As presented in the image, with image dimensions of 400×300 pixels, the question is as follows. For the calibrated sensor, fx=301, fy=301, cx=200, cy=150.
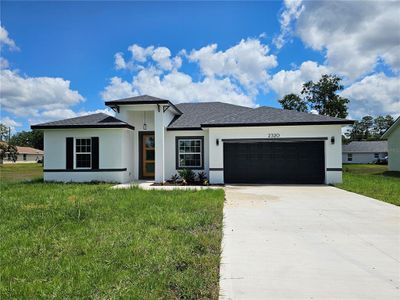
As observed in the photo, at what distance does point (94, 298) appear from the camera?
3.19 metres

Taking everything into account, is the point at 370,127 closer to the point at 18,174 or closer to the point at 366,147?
the point at 366,147

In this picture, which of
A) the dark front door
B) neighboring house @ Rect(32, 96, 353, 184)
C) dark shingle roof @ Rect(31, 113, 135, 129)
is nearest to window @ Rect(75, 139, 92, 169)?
neighboring house @ Rect(32, 96, 353, 184)

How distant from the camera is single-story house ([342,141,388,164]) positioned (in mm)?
58188

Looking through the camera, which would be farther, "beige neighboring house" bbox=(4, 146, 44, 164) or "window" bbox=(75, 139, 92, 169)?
"beige neighboring house" bbox=(4, 146, 44, 164)

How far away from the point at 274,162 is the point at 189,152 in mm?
4591

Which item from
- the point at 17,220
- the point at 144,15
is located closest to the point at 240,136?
the point at 144,15

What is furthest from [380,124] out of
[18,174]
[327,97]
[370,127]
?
[18,174]

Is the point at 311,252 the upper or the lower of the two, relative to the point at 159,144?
lower

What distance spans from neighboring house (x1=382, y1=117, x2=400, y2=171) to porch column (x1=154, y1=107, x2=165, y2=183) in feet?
70.8

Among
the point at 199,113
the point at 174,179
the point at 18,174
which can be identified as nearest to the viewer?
the point at 174,179

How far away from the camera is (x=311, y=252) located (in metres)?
4.84

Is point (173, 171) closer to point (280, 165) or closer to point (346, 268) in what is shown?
point (280, 165)

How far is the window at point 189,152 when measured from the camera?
54.2 feet

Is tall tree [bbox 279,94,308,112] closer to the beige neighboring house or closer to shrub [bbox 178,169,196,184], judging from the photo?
shrub [bbox 178,169,196,184]
